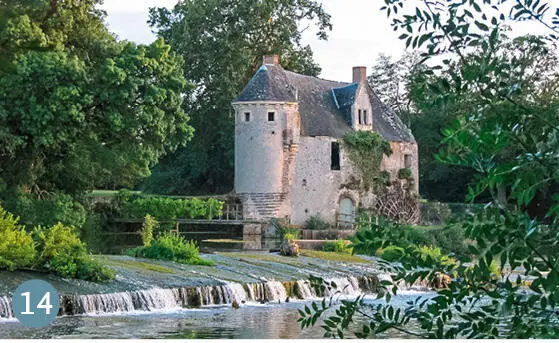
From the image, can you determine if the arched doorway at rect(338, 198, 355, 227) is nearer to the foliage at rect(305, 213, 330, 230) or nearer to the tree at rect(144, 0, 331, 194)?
the foliage at rect(305, 213, 330, 230)

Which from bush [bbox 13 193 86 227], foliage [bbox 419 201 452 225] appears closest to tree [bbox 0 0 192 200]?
bush [bbox 13 193 86 227]

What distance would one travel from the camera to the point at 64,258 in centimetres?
1966

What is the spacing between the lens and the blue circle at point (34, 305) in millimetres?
16172

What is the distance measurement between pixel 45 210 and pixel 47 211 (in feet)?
0.30

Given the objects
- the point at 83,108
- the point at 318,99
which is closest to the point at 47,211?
the point at 83,108

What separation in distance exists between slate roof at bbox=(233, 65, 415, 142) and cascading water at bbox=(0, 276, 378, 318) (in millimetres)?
19301

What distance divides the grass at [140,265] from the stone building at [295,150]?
18.6 m

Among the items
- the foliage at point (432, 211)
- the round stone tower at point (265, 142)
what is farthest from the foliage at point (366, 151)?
the foliage at point (432, 211)

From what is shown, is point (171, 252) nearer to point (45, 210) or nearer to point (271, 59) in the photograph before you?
point (45, 210)

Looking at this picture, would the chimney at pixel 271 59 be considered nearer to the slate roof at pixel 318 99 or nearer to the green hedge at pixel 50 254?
the slate roof at pixel 318 99

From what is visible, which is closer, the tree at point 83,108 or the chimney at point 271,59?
the tree at point 83,108

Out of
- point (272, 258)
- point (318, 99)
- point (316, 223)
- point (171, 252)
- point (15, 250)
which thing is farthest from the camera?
point (318, 99)

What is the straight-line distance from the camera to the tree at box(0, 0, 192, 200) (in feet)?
94.2

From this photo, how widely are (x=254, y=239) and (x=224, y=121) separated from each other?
27.7ft
